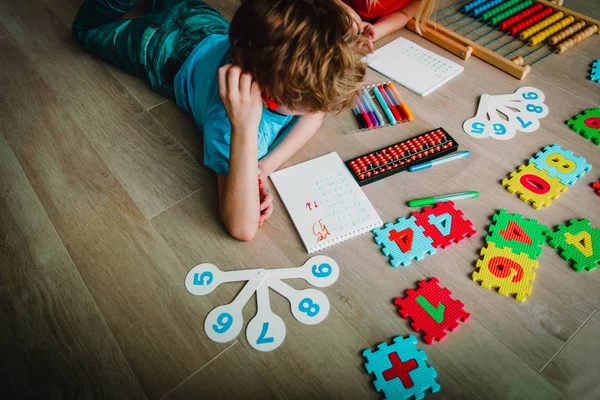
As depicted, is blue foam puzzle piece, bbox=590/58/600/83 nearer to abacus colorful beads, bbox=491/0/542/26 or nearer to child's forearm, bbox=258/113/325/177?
abacus colorful beads, bbox=491/0/542/26

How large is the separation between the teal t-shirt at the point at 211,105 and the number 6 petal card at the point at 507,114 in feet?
1.60

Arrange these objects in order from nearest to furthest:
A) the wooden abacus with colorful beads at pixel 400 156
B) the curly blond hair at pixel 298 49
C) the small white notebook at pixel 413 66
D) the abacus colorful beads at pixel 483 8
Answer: the curly blond hair at pixel 298 49
the wooden abacus with colorful beads at pixel 400 156
the small white notebook at pixel 413 66
the abacus colorful beads at pixel 483 8

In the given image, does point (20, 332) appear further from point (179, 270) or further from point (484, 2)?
point (484, 2)

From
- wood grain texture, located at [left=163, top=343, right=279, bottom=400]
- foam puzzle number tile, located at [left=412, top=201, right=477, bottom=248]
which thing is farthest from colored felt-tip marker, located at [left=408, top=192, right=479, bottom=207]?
wood grain texture, located at [left=163, top=343, right=279, bottom=400]

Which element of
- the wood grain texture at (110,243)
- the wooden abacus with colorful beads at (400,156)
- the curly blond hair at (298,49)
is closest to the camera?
the curly blond hair at (298,49)

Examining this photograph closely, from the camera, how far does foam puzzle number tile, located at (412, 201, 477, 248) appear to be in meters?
0.84

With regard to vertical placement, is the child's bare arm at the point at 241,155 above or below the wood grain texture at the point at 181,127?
above

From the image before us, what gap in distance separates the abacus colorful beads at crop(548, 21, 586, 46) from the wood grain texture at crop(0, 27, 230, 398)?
4.16 feet

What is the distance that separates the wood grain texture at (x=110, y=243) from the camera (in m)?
0.72

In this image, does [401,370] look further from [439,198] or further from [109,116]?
[109,116]

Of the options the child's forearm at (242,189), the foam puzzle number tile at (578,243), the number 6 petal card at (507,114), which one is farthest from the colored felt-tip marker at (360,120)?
the foam puzzle number tile at (578,243)

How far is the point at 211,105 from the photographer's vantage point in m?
0.88

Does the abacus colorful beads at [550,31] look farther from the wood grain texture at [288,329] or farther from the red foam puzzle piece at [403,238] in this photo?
the wood grain texture at [288,329]

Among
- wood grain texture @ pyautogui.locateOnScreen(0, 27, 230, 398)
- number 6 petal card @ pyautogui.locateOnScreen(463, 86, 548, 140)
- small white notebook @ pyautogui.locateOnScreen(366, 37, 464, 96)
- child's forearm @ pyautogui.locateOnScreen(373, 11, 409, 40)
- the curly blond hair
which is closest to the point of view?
the curly blond hair
